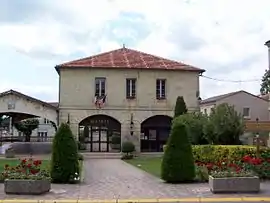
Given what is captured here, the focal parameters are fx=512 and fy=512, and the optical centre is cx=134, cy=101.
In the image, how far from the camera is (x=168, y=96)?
46.9 meters

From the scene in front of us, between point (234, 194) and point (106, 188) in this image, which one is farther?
point (106, 188)

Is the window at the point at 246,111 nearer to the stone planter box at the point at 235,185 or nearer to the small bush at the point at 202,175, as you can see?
the small bush at the point at 202,175

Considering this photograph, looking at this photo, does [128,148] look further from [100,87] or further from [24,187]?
[24,187]

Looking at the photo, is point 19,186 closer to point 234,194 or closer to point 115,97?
point 234,194

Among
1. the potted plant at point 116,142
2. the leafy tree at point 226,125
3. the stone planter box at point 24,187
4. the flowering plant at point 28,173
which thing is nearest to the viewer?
the stone planter box at point 24,187

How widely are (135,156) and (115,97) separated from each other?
590 centimetres

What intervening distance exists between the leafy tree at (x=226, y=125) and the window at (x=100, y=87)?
740 inches

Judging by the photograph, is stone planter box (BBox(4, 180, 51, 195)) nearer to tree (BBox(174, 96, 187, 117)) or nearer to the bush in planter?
the bush in planter

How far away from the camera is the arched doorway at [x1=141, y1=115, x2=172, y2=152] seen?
4731cm

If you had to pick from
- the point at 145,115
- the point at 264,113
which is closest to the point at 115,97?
the point at 145,115

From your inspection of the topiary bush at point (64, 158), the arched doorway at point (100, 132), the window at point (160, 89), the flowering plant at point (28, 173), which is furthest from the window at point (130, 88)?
the flowering plant at point (28, 173)

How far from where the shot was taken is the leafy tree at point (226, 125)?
27906 mm

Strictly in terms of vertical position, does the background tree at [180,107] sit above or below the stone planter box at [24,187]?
above

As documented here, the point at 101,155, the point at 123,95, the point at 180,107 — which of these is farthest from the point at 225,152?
the point at 123,95
